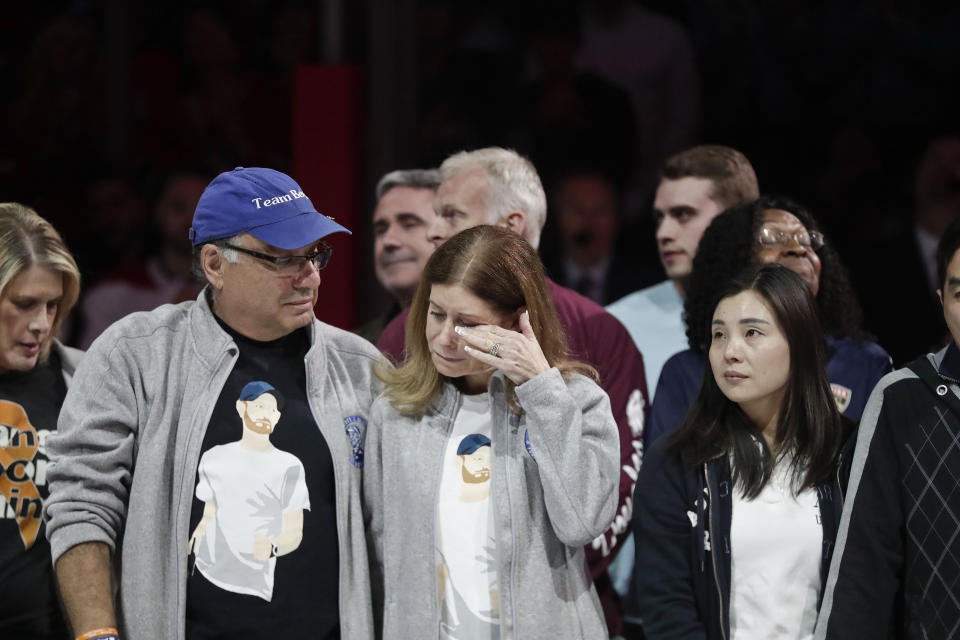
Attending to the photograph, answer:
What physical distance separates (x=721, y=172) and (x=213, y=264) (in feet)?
5.34

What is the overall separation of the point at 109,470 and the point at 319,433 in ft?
1.33

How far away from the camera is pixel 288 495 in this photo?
91.9 inches

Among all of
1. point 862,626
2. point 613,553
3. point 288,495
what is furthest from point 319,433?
point 862,626

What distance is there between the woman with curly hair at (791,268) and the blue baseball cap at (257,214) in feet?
2.98

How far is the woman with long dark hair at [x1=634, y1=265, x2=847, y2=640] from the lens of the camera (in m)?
2.32

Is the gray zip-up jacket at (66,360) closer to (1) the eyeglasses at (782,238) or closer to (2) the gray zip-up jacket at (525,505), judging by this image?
(2) the gray zip-up jacket at (525,505)

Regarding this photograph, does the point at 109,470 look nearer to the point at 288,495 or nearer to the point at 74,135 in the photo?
the point at 288,495

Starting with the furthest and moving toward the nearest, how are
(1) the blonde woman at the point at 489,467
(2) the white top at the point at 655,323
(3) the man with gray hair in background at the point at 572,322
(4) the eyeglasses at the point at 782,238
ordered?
(2) the white top at the point at 655,323, (4) the eyeglasses at the point at 782,238, (3) the man with gray hair in background at the point at 572,322, (1) the blonde woman at the point at 489,467

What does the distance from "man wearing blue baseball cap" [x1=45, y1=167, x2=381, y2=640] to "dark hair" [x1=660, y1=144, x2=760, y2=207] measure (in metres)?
1.38

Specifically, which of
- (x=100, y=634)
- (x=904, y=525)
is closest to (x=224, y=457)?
(x=100, y=634)

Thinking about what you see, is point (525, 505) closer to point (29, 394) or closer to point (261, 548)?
point (261, 548)

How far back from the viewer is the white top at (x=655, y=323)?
11.2 feet

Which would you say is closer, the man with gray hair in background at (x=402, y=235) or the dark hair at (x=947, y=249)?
the dark hair at (x=947, y=249)

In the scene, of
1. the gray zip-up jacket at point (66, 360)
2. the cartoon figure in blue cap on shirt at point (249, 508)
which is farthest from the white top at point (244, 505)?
the gray zip-up jacket at point (66, 360)
